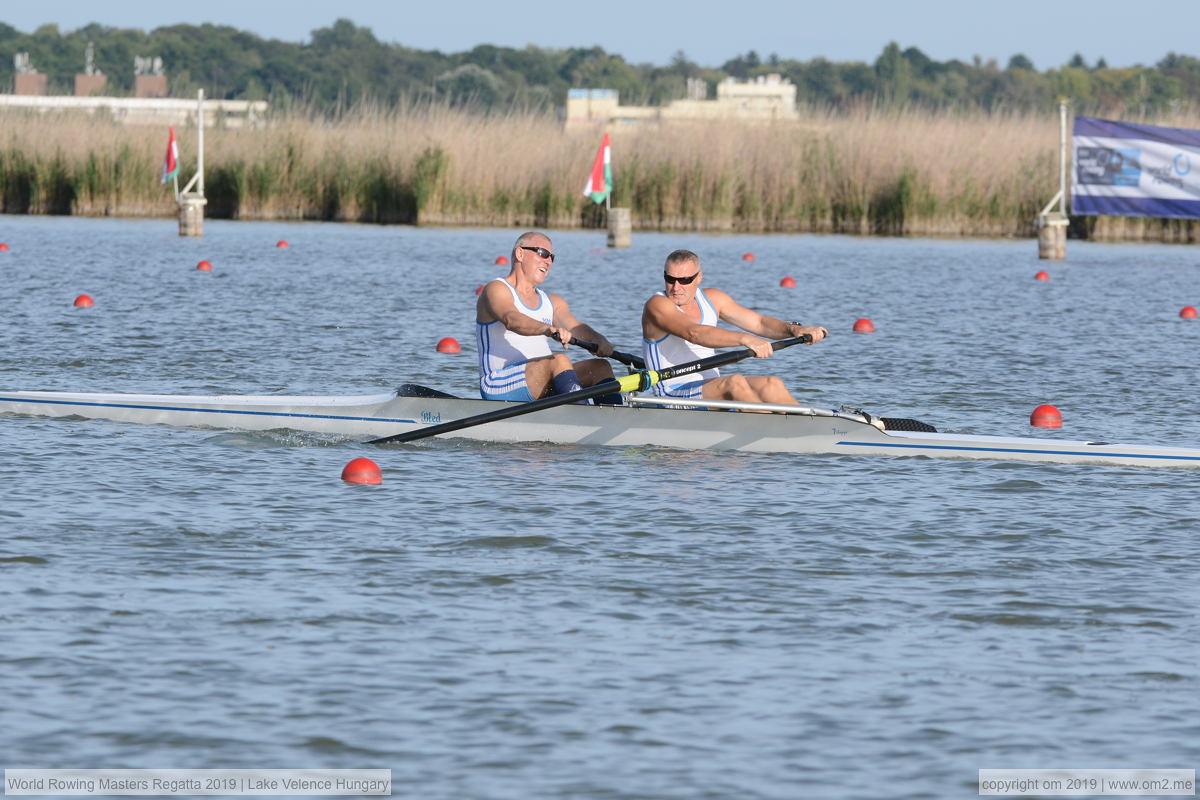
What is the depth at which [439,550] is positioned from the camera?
8453mm

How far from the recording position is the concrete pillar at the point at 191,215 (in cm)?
3191

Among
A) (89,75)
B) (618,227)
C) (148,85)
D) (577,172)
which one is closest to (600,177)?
(618,227)

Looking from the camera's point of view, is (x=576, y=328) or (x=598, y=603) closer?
(x=598, y=603)

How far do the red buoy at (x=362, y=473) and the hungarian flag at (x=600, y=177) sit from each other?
2302 centimetres

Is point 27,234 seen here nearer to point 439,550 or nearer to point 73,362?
point 73,362

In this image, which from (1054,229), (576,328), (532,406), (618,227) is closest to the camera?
(532,406)

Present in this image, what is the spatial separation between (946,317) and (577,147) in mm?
16087

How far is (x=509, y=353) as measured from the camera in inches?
456

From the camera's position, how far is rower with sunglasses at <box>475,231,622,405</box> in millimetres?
11320

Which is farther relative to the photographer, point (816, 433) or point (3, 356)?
point (3, 356)

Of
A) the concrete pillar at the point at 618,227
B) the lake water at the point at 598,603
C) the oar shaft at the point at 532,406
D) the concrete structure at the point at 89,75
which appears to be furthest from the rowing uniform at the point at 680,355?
the concrete structure at the point at 89,75

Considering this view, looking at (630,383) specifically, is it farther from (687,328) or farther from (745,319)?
(745,319)

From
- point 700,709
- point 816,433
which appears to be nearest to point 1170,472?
point 816,433

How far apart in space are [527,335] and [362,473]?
1.63m
